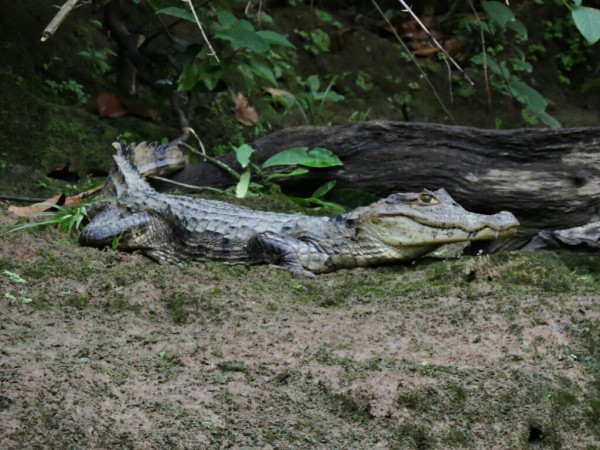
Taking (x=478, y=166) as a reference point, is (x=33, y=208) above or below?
below

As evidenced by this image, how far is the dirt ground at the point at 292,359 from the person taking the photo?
124 inches

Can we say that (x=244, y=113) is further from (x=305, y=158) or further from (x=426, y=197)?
(x=426, y=197)

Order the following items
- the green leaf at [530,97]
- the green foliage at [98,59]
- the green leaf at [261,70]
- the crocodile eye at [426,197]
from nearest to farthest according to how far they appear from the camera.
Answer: the crocodile eye at [426,197] < the green leaf at [530,97] < the green leaf at [261,70] < the green foliage at [98,59]

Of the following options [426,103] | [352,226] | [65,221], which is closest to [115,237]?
[65,221]

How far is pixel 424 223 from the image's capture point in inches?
229

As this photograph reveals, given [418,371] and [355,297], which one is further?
[355,297]

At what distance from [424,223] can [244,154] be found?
189cm

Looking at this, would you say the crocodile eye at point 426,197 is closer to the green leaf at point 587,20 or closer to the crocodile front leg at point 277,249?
the crocodile front leg at point 277,249

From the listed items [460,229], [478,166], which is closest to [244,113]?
[478,166]

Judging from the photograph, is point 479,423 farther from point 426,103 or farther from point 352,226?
point 426,103

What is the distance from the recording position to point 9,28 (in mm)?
8391

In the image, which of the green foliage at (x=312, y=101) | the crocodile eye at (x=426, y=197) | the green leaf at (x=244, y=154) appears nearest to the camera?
the crocodile eye at (x=426, y=197)

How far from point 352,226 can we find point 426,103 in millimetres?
4729

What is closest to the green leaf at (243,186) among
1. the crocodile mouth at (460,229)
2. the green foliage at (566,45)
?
the crocodile mouth at (460,229)
